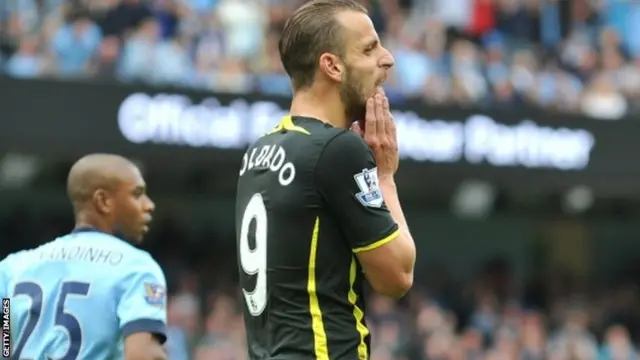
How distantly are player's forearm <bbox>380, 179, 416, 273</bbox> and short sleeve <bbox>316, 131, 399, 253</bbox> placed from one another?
0.10 ft

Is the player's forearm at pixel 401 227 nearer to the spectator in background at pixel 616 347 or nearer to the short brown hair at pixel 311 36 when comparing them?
the short brown hair at pixel 311 36

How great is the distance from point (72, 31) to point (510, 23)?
687cm

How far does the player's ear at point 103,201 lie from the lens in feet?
18.6

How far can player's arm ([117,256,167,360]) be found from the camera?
5.26 m

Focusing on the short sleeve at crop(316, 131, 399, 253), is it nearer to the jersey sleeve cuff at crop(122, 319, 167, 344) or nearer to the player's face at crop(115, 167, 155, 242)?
the jersey sleeve cuff at crop(122, 319, 167, 344)

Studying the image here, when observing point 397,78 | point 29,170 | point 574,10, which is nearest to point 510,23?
point 574,10

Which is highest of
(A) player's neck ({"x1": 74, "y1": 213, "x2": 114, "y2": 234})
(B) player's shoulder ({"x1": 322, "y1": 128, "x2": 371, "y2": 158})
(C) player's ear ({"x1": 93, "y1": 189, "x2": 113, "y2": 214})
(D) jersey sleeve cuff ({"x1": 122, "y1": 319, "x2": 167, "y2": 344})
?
(B) player's shoulder ({"x1": 322, "y1": 128, "x2": 371, "y2": 158})

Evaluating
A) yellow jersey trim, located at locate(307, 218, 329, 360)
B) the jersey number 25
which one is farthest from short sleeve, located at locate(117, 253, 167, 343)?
yellow jersey trim, located at locate(307, 218, 329, 360)

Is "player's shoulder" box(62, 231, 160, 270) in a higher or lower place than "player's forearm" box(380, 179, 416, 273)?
lower

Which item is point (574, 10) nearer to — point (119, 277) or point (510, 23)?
point (510, 23)

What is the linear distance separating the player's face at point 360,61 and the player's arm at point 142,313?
1.37 meters

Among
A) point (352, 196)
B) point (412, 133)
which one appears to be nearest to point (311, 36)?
point (352, 196)

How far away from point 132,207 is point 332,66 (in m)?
1.68

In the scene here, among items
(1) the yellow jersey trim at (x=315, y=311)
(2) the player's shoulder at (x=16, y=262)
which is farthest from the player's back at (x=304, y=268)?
(2) the player's shoulder at (x=16, y=262)
